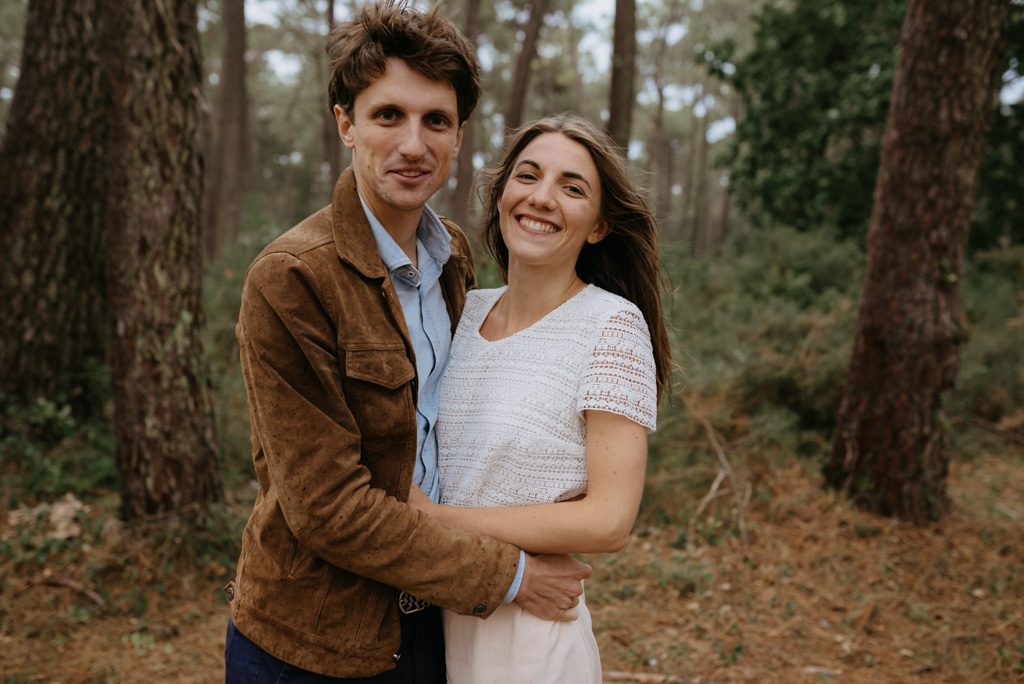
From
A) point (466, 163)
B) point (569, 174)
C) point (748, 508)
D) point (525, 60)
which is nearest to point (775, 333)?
point (748, 508)

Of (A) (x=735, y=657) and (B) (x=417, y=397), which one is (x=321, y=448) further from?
(A) (x=735, y=657)

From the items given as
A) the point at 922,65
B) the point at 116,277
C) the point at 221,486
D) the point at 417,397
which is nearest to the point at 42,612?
→ the point at 221,486

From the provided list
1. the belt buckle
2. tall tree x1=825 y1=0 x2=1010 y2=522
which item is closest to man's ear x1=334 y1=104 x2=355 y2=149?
the belt buckle

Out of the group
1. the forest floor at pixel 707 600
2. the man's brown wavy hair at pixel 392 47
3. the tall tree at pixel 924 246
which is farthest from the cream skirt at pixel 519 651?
the tall tree at pixel 924 246

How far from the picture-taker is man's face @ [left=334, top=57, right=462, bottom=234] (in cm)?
184

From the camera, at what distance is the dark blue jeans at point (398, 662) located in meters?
1.73

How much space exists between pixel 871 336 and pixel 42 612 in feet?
19.0

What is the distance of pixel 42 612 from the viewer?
12.2ft

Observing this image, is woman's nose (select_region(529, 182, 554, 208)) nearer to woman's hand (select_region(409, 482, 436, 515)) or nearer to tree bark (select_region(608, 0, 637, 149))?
woman's hand (select_region(409, 482, 436, 515))

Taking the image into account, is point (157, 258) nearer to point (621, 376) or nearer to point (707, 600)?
point (621, 376)

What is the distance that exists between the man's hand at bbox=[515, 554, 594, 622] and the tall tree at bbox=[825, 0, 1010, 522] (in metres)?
3.96

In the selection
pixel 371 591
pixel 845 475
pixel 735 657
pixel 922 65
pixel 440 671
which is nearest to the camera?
pixel 371 591

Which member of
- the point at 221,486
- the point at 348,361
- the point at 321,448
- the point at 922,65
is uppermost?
the point at 922,65

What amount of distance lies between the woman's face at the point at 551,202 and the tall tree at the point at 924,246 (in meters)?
3.70
